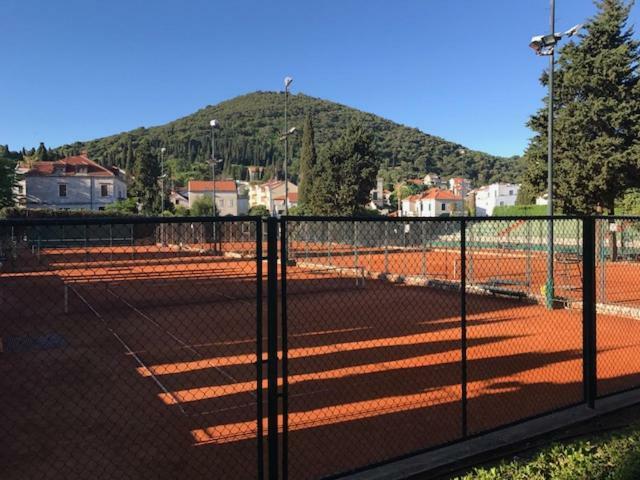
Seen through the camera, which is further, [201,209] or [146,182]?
[146,182]

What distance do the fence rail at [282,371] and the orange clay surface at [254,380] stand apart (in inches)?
1.1

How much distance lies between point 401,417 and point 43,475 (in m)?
3.48

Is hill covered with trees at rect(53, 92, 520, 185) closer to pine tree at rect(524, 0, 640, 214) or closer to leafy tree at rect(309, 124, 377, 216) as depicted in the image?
leafy tree at rect(309, 124, 377, 216)

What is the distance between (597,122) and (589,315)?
22.5 meters

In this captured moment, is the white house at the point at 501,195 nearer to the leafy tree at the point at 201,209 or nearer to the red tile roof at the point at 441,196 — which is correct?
the red tile roof at the point at 441,196

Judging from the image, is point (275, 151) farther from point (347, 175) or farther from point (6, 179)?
point (6, 179)

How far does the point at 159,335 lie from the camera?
10297mm

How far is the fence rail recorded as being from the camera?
14.6 ft

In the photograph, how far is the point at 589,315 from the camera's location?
5.28 m

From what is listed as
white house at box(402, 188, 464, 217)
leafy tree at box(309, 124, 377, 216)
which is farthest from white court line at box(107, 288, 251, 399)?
white house at box(402, 188, 464, 217)

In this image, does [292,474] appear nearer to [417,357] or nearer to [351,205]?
[417,357]

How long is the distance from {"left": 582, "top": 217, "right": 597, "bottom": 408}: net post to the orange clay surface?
681 millimetres

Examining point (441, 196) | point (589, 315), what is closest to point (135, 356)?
point (589, 315)

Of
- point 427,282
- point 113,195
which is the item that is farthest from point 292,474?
point 113,195
